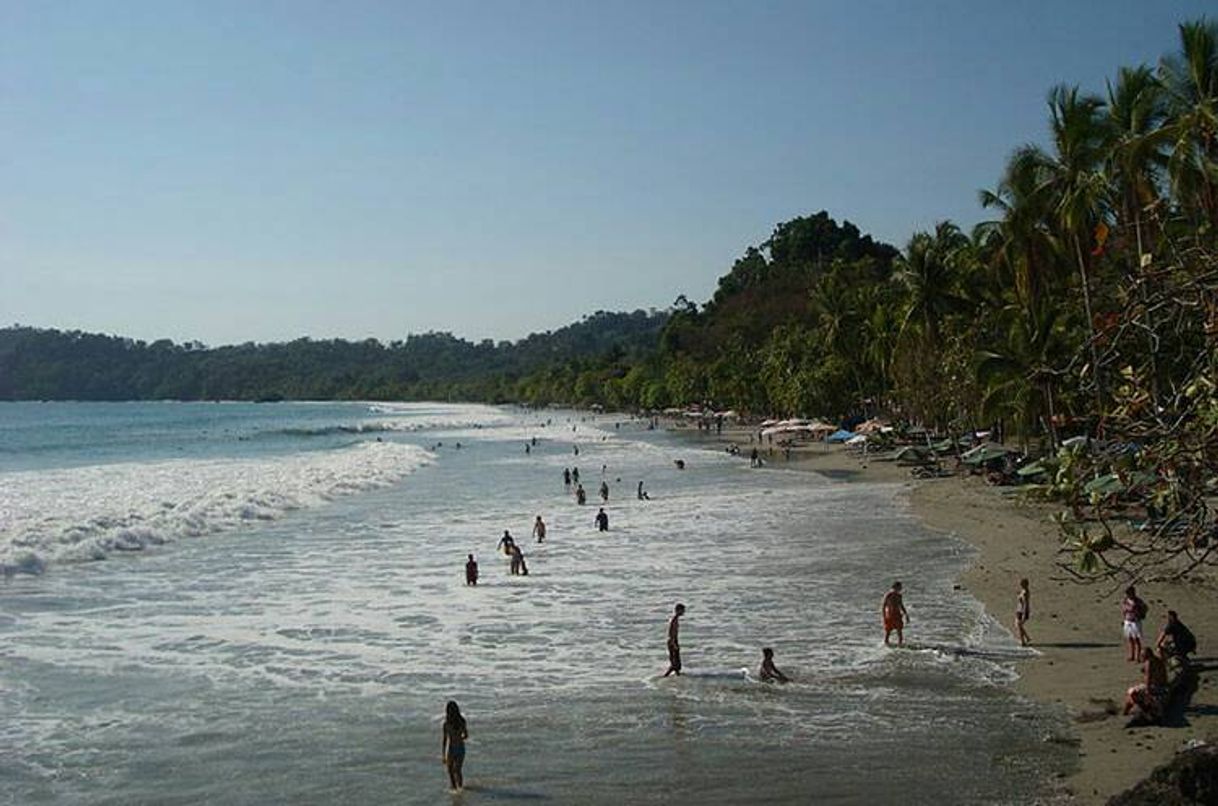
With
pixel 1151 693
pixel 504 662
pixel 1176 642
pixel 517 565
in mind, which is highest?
pixel 1176 642

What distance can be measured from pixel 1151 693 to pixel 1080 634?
5.00 meters

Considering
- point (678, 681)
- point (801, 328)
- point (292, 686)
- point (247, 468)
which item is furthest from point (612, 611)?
point (801, 328)

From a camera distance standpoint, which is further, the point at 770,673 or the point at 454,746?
the point at 770,673

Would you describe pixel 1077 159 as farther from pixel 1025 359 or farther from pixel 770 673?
pixel 770 673

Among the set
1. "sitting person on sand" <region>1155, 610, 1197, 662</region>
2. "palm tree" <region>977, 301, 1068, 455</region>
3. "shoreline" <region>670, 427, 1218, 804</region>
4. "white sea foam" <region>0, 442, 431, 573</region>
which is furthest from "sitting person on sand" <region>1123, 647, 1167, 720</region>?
"white sea foam" <region>0, 442, 431, 573</region>

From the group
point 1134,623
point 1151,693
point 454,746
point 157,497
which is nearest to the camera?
point 454,746

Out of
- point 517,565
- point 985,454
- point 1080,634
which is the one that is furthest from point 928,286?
point 1080,634

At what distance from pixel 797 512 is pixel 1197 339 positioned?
29.5m

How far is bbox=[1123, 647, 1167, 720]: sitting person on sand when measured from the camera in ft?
42.7

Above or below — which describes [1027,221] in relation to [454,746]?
above

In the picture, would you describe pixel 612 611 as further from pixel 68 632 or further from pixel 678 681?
pixel 68 632

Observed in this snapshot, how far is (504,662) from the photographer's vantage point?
18.1 metres

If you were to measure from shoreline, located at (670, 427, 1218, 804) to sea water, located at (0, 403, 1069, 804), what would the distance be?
481mm

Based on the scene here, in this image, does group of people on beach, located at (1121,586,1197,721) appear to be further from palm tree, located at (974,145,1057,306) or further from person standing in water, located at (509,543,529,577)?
palm tree, located at (974,145,1057,306)
